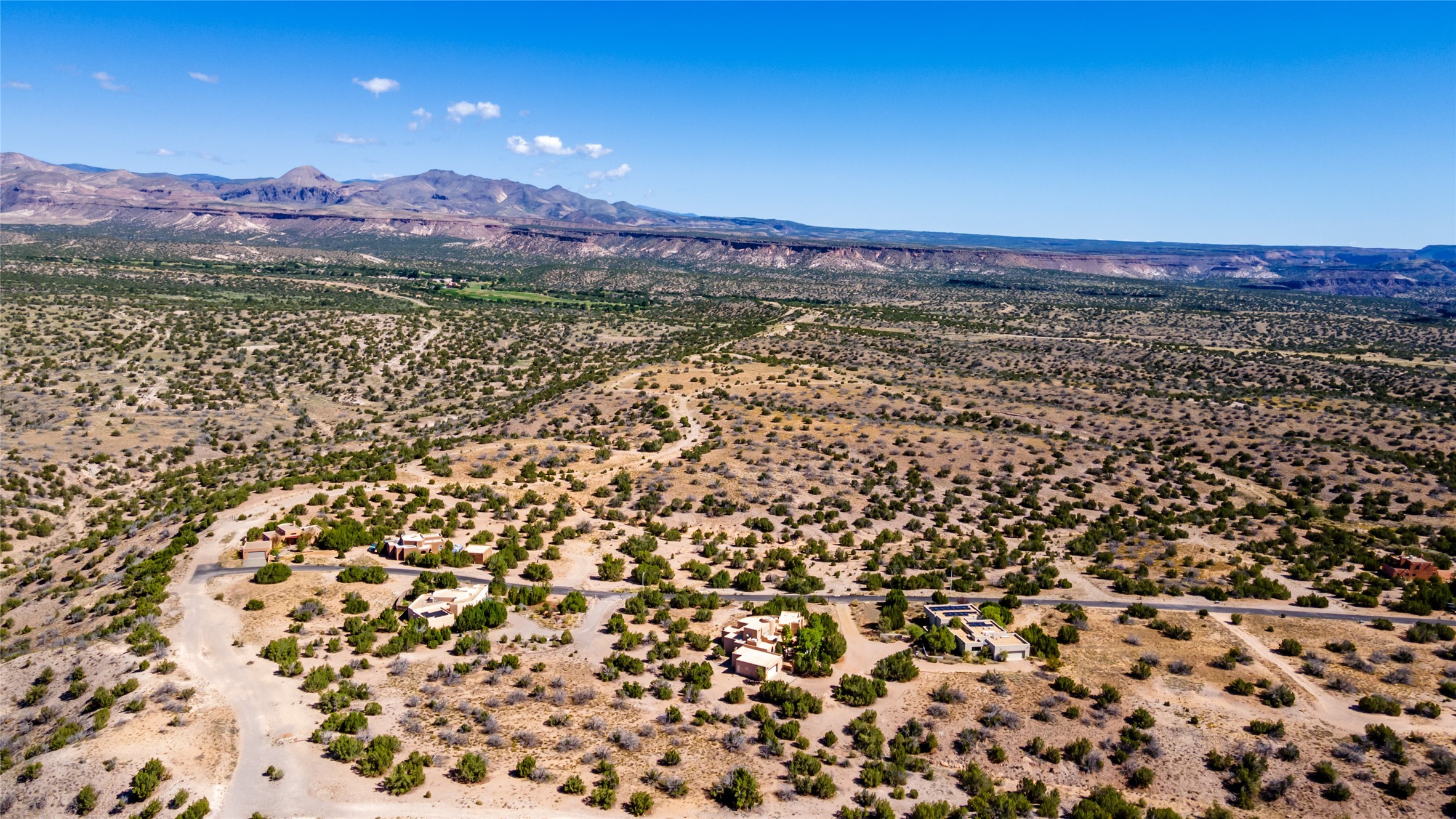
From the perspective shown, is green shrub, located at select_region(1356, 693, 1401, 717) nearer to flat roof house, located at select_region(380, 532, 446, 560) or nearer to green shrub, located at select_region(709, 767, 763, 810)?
green shrub, located at select_region(709, 767, 763, 810)

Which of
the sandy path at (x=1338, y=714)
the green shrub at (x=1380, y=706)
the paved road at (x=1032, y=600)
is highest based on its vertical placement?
the green shrub at (x=1380, y=706)

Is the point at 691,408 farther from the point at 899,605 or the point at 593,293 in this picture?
the point at 593,293

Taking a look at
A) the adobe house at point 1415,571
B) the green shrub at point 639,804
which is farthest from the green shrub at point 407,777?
the adobe house at point 1415,571

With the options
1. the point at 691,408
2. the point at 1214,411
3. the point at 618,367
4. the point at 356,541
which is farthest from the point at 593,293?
the point at 356,541

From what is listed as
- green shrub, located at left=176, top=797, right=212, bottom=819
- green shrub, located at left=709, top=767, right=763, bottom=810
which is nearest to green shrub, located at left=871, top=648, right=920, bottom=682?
green shrub, located at left=709, top=767, right=763, bottom=810

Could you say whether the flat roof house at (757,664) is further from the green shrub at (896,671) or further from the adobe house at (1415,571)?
the adobe house at (1415,571)
